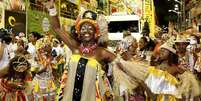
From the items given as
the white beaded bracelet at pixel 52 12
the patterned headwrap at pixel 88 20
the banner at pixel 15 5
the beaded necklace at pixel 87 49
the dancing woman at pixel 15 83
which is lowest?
the dancing woman at pixel 15 83

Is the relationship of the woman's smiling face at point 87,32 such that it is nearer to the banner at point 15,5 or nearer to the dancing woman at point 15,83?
the dancing woman at point 15,83

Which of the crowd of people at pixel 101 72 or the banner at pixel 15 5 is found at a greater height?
the banner at pixel 15 5

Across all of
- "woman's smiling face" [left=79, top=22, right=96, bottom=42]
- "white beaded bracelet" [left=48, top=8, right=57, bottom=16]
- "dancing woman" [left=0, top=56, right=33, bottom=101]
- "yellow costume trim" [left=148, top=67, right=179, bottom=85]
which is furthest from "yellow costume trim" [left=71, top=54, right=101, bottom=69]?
"dancing woman" [left=0, top=56, right=33, bottom=101]

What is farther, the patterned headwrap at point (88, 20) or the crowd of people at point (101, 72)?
the patterned headwrap at point (88, 20)

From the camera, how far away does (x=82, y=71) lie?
588 centimetres

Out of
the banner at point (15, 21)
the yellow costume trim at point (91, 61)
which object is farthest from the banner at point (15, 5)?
the yellow costume trim at point (91, 61)

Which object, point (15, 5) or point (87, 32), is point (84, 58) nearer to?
point (87, 32)

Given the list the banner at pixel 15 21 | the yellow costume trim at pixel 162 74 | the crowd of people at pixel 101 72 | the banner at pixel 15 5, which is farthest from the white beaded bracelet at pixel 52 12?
the banner at pixel 15 5

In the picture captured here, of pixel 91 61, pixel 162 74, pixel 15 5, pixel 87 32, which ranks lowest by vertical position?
pixel 162 74

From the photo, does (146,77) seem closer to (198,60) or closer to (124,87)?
(124,87)

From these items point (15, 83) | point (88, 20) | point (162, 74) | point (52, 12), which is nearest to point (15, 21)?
point (15, 83)

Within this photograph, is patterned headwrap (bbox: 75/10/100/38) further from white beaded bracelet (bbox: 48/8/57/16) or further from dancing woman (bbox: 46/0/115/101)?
white beaded bracelet (bbox: 48/8/57/16)

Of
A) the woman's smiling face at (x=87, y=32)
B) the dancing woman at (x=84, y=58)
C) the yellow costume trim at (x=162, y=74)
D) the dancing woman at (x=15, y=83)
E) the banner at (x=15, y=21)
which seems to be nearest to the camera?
the dancing woman at (x=84, y=58)

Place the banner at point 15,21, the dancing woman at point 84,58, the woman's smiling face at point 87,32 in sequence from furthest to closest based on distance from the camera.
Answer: the banner at point 15,21 < the woman's smiling face at point 87,32 < the dancing woman at point 84,58
